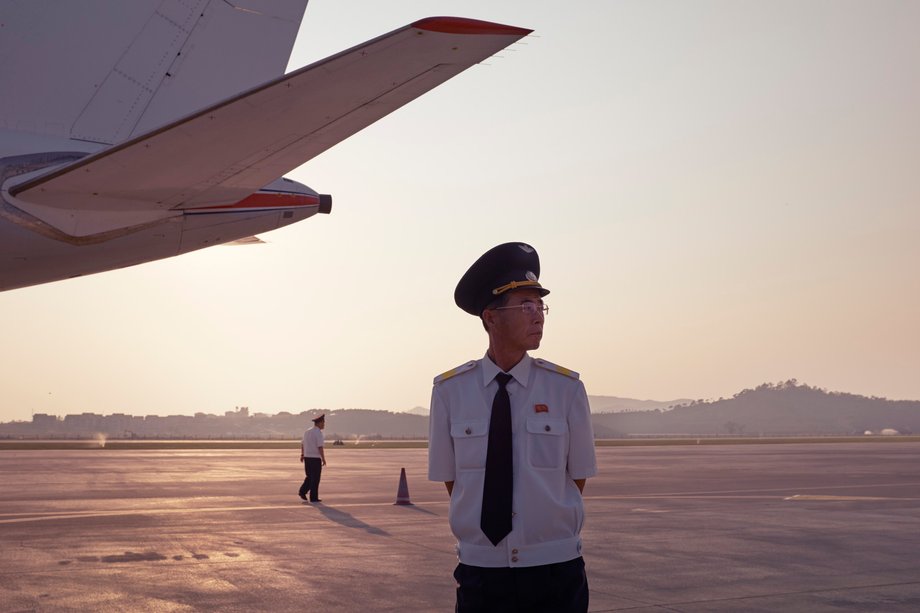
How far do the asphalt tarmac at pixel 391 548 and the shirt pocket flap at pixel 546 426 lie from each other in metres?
4.89

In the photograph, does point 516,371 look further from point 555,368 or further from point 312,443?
point 312,443

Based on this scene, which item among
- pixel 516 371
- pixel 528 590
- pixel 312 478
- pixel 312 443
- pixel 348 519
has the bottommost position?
pixel 348 519

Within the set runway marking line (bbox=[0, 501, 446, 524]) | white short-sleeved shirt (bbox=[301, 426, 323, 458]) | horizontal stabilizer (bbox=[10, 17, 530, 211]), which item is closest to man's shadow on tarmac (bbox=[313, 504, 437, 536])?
runway marking line (bbox=[0, 501, 446, 524])

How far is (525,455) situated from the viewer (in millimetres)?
4340

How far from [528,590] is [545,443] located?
2.15 feet

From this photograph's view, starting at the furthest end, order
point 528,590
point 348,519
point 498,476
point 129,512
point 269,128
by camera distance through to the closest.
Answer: point 129,512 → point 348,519 → point 269,128 → point 498,476 → point 528,590

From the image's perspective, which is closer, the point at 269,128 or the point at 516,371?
the point at 516,371

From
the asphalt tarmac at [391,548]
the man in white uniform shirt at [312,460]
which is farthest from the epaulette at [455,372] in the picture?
the man in white uniform shirt at [312,460]

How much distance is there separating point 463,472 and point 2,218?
6.12 metres

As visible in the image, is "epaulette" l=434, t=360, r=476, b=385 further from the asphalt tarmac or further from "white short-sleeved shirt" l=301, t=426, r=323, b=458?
"white short-sleeved shirt" l=301, t=426, r=323, b=458

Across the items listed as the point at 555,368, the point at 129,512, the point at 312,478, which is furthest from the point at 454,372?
the point at 312,478

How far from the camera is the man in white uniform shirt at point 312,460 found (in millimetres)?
20578

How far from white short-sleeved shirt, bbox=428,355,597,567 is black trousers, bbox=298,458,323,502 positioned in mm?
16322

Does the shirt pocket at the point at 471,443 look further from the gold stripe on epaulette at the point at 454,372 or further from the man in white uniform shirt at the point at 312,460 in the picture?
the man in white uniform shirt at the point at 312,460
